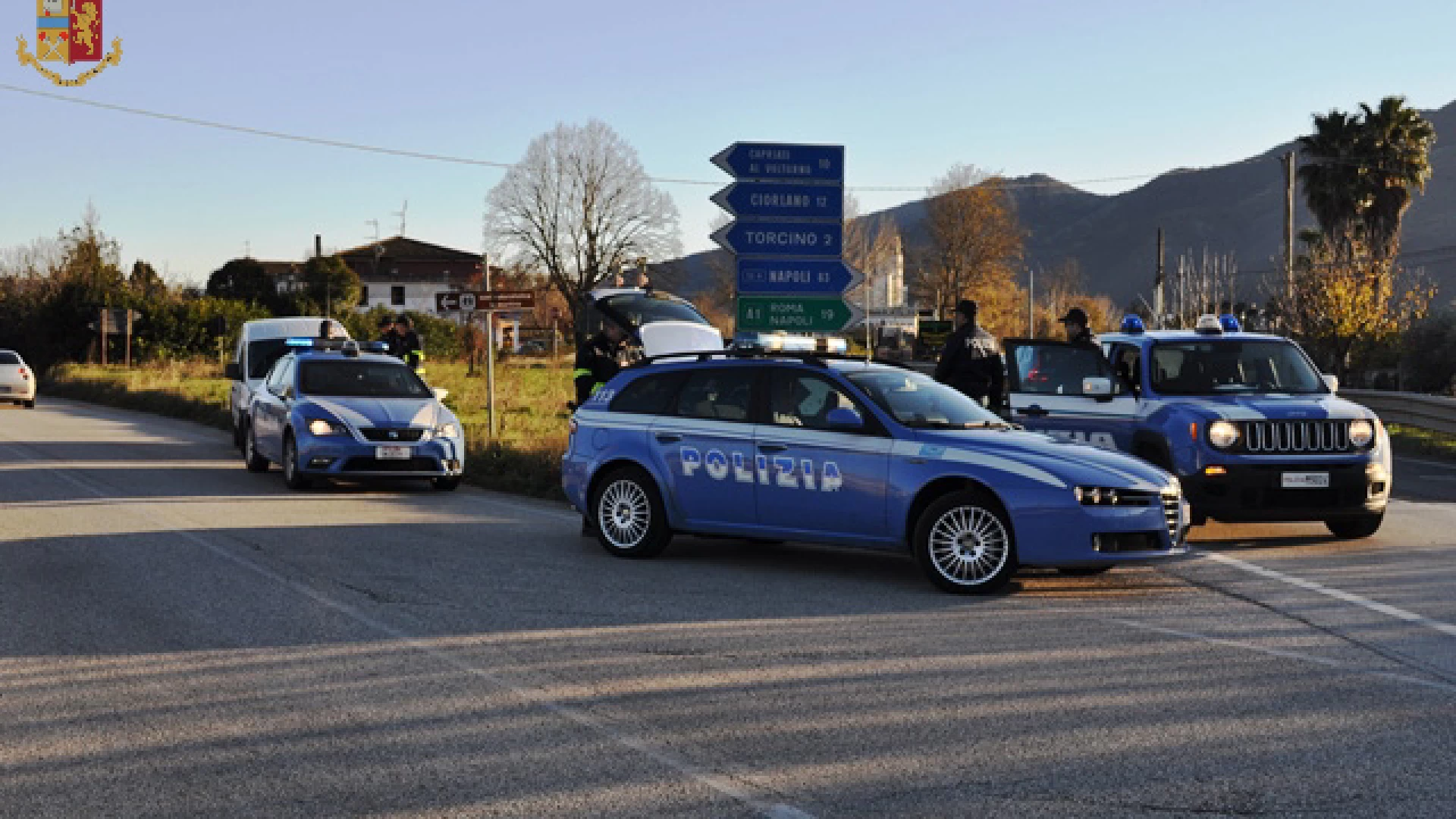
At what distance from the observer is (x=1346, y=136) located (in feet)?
170

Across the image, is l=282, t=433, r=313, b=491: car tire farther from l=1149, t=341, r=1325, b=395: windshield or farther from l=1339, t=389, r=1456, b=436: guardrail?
l=1339, t=389, r=1456, b=436: guardrail

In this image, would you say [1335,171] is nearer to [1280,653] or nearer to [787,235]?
[787,235]

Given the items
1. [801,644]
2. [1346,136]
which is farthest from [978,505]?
[1346,136]

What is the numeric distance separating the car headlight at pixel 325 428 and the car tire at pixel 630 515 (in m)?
5.89

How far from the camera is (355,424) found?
16359 millimetres

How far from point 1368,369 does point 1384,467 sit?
104ft

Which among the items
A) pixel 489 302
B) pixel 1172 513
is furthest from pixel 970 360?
pixel 489 302

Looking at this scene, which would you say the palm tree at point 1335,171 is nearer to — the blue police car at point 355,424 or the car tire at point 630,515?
the blue police car at point 355,424

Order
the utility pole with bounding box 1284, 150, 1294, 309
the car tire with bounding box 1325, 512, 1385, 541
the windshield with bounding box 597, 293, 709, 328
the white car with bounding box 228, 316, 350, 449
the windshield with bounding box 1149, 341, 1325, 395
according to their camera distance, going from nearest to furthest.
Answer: the car tire with bounding box 1325, 512, 1385, 541
the windshield with bounding box 1149, 341, 1325, 395
the windshield with bounding box 597, 293, 709, 328
the white car with bounding box 228, 316, 350, 449
the utility pole with bounding box 1284, 150, 1294, 309

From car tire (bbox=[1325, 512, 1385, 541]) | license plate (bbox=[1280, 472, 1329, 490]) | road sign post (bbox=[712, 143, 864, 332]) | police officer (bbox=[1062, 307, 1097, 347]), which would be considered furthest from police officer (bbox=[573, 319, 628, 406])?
car tire (bbox=[1325, 512, 1385, 541])

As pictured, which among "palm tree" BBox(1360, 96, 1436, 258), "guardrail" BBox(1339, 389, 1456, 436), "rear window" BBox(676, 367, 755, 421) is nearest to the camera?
"rear window" BBox(676, 367, 755, 421)

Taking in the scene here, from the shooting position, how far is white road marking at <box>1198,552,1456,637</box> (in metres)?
8.54

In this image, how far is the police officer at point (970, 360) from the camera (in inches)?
542

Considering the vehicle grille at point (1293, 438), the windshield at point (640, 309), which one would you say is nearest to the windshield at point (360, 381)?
the windshield at point (640, 309)
